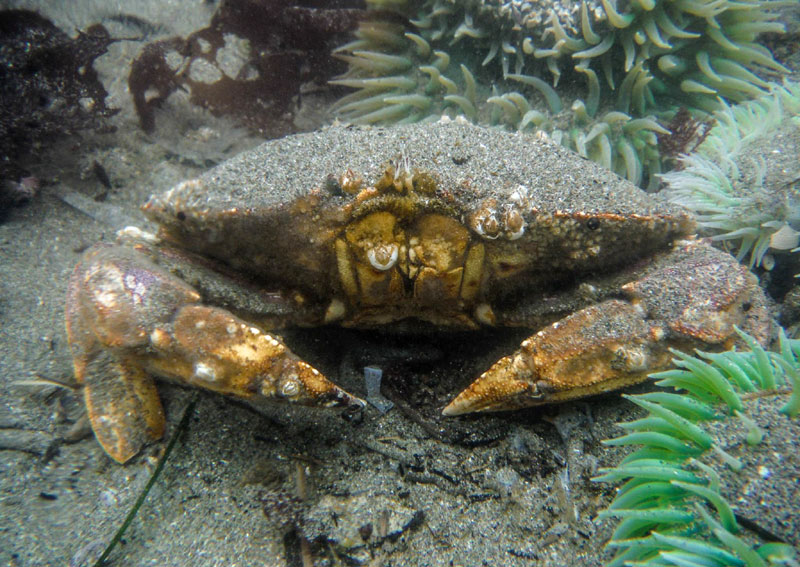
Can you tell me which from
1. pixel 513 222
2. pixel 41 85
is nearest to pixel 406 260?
pixel 513 222

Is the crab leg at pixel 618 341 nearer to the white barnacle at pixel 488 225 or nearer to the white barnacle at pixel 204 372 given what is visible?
the white barnacle at pixel 488 225

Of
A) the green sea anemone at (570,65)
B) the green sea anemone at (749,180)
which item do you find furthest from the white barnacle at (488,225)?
the green sea anemone at (749,180)

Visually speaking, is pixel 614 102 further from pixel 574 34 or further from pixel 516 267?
pixel 516 267

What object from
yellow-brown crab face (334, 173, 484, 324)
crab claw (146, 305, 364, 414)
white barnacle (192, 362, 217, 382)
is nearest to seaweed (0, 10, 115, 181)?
crab claw (146, 305, 364, 414)

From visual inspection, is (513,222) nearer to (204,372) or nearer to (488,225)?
(488,225)

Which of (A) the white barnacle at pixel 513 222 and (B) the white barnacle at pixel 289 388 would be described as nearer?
(B) the white barnacle at pixel 289 388

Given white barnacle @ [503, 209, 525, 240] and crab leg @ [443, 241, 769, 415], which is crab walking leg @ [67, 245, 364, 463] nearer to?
crab leg @ [443, 241, 769, 415]
